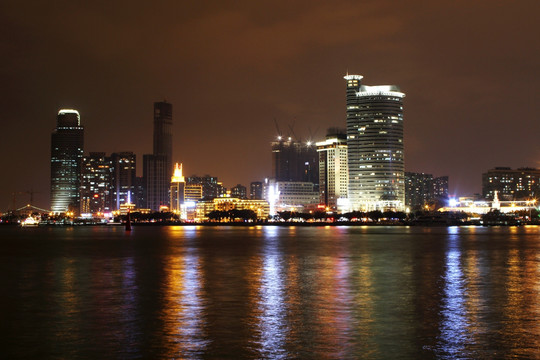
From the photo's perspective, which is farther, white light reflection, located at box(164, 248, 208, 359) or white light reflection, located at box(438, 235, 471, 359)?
white light reflection, located at box(164, 248, 208, 359)

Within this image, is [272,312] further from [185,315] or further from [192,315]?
[185,315]

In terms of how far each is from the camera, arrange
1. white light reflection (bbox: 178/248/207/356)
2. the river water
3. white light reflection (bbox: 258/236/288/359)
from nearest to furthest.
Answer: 1. white light reflection (bbox: 258/236/288/359)
2. the river water
3. white light reflection (bbox: 178/248/207/356)

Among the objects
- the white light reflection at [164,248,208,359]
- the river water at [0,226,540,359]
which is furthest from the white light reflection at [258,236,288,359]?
the white light reflection at [164,248,208,359]

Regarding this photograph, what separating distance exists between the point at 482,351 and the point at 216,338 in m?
8.98

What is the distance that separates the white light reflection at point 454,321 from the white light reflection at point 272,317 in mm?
5371

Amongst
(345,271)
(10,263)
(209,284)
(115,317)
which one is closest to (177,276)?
(209,284)

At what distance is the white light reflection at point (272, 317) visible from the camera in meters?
21.4

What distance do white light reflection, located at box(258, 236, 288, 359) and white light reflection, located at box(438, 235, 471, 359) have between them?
17.6ft

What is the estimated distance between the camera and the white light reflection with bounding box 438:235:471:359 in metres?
21.5

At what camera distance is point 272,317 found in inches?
1093

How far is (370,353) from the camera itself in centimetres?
2088

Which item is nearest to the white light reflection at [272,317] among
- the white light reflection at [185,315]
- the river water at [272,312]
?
the river water at [272,312]

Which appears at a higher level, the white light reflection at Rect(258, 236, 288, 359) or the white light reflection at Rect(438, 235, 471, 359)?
the white light reflection at Rect(258, 236, 288, 359)

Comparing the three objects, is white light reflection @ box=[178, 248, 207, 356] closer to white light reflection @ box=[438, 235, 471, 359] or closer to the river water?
the river water
